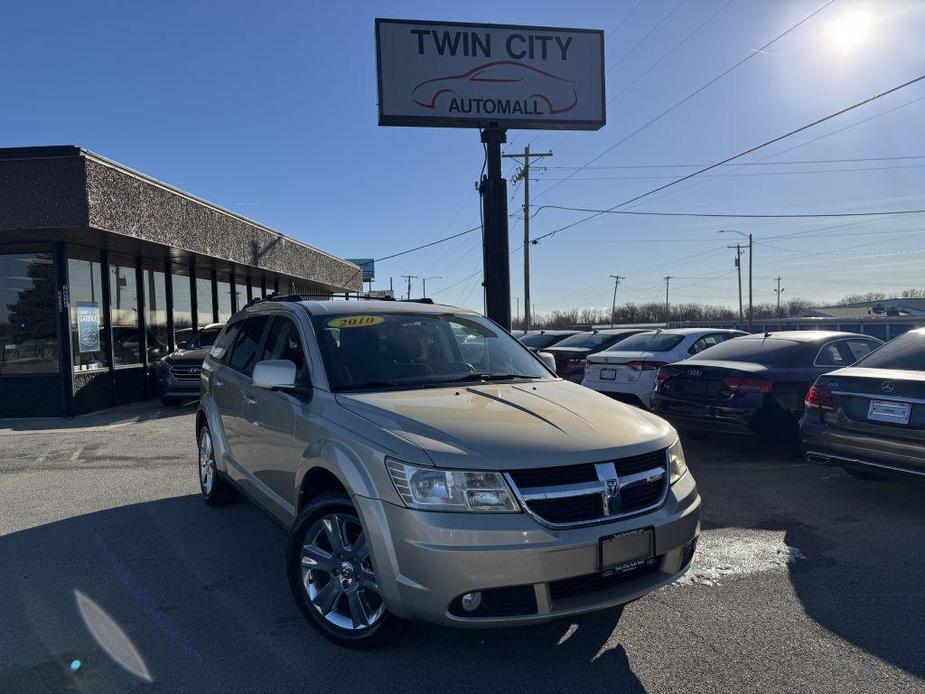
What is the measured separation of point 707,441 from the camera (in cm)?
849

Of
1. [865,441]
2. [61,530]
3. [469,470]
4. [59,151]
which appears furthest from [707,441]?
[59,151]

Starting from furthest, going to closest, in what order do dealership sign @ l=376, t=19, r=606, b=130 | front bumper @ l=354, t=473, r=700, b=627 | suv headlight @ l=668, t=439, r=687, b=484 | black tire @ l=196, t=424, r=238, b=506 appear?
dealership sign @ l=376, t=19, r=606, b=130 < black tire @ l=196, t=424, r=238, b=506 < suv headlight @ l=668, t=439, r=687, b=484 < front bumper @ l=354, t=473, r=700, b=627

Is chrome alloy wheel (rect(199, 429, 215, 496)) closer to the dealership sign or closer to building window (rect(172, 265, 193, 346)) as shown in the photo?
the dealership sign

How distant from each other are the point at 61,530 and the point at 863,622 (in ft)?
18.0

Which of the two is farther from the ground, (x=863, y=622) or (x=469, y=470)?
(x=469, y=470)

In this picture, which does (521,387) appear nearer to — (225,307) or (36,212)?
(36,212)

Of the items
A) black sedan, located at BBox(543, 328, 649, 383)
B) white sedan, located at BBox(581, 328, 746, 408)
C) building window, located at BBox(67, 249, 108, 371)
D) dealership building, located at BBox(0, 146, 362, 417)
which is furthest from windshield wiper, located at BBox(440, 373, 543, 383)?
building window, located at BBox(67, 249, 108, 371)

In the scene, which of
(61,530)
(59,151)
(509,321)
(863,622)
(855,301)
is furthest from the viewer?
(855,301)

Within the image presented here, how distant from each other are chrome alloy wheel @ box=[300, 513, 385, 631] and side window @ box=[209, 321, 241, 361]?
268 centimetres

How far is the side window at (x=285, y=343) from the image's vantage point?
4070 mm

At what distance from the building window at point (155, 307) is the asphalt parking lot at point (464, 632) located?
31.4ft

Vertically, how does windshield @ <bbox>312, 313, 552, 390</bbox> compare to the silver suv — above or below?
above

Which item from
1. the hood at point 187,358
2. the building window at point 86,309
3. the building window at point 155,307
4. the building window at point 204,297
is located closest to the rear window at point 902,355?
the hood at point 187,358

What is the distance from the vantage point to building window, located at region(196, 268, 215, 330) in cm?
1761
